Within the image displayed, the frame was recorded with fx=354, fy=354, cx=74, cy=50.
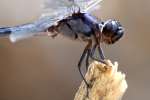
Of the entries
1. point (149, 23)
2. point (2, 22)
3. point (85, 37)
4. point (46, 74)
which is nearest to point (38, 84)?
point (46, 74)

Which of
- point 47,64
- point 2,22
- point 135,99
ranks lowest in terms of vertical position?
point 135,99

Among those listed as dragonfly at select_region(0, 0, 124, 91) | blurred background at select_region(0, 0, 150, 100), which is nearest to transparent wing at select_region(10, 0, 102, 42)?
dragonfly at select_region(0, 0, 124, 91)

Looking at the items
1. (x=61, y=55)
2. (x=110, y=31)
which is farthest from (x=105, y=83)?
(x=61, y=55)

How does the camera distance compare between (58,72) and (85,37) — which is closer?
(85,37)

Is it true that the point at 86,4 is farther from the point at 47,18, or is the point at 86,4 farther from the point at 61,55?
→ the point at 61,55

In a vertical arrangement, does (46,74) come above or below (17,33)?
below

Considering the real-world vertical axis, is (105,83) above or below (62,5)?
below

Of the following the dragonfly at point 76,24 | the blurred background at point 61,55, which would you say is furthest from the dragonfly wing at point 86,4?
the blurred background at point 61,55

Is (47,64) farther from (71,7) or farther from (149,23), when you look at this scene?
(71,7)

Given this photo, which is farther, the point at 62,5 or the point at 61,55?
the point at 61,55
